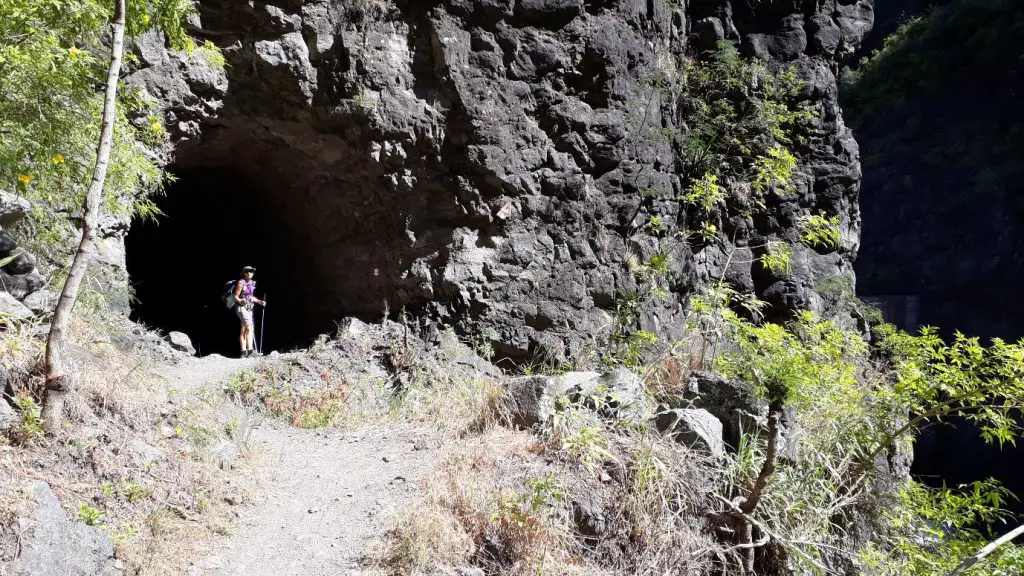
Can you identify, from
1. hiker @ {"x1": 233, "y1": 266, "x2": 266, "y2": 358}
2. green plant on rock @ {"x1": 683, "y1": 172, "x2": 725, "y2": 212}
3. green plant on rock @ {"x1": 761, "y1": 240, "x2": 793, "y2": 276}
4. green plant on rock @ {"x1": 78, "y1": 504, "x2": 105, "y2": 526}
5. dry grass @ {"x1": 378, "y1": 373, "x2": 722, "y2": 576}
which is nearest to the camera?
green plant on rock @ {"x1": 78, "y1": 504, "x2": 105, "y2": 526}

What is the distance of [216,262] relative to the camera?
1346 cm

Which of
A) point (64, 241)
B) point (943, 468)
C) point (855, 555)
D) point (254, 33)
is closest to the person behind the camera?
point (855, 555)

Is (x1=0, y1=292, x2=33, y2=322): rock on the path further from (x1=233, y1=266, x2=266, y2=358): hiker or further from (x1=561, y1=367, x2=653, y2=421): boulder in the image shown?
(x1=561, y1=367, x2=653, y2=421): boulder

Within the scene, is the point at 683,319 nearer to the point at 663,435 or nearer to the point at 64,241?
the point at 663,435

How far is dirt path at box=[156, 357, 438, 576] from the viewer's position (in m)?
4.31

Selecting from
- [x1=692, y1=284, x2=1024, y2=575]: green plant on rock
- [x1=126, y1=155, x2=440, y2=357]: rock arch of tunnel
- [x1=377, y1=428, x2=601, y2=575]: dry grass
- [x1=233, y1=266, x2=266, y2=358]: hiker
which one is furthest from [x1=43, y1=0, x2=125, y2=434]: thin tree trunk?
[x1=233, y1=266, x2=266, y2=358]: hiker

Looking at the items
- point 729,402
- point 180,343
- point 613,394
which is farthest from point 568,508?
point 180,343

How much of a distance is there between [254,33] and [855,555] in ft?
25.8

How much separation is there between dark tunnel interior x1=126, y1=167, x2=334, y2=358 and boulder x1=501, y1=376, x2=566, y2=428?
4.60m

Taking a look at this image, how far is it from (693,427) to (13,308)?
200 inches

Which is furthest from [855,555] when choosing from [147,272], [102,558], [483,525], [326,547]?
[147,272]

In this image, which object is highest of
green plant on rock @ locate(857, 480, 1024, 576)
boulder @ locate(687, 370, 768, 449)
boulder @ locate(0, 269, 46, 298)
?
boulder @ locate(0, 269, 46, 298)

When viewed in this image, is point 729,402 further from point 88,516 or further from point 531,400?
point 88,516

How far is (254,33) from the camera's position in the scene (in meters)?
8.10
